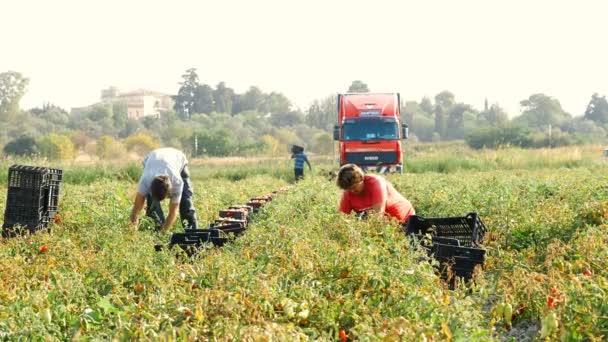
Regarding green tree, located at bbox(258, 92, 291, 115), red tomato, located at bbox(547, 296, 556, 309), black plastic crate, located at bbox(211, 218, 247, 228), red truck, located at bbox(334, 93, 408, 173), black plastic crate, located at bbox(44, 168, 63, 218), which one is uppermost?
green tree, located at bbox(258, 92, 291, 115)

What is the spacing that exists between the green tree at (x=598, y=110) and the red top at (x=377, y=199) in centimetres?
10108

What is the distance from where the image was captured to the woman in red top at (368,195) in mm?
8227

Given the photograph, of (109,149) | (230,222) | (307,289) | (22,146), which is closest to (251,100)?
(22,146)

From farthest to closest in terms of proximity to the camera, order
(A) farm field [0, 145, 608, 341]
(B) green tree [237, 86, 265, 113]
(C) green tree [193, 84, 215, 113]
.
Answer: (B) green tree [237, 86, 265, 113], (C) green tree [193, 84, 215, 113], (A) farm field [0, 145, 608, 341]

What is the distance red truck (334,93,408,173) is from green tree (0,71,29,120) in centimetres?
6892

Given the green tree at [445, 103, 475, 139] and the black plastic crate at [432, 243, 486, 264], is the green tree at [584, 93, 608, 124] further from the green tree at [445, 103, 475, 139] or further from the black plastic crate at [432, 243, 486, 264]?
the black plastic crate at [432, 243, 486, 264]

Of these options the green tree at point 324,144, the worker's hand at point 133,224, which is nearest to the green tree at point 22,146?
the green tree at point 324,144

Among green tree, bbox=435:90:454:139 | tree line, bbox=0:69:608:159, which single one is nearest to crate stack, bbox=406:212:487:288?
tree line, bbox=0:69:608:159

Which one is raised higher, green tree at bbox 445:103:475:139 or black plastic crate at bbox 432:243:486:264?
A: green tree at bbox 445:103:475:139

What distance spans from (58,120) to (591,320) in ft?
302

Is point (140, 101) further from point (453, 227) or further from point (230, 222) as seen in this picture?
point (453, 227)

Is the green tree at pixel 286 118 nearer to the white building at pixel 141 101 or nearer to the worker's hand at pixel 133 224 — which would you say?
the white building at pixel 141 101

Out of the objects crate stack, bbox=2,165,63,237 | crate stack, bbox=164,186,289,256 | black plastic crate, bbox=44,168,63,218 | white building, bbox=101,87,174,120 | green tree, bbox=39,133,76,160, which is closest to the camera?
crate stack, bbox=164,186,289,256

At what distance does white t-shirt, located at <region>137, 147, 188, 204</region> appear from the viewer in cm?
873
